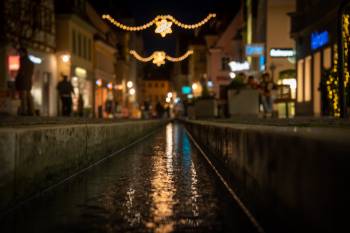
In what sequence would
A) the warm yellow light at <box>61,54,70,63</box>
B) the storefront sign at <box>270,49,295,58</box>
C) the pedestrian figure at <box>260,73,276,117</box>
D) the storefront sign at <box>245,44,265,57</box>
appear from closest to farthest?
the pedestrian figure at <box>260,73,276,117</box> → the storefront sign at <box>270,49,295,58</box> → the warm yellow light at <box>61,54,70,63</box> → the storefront sign at <box>245,44,265,57</box>

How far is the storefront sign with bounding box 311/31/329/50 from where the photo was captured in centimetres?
2828

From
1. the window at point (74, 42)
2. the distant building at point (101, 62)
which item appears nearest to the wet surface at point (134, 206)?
the window at point (74, 42)

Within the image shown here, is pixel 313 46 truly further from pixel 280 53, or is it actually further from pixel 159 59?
pixel 280 53

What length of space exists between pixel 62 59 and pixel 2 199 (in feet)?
134

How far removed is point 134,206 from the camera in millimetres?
6430

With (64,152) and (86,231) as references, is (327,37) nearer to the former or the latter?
(64,152)

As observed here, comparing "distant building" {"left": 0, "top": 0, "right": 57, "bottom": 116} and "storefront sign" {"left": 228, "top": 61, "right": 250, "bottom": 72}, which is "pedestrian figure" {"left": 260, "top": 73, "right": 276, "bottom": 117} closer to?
"distant building" {"left": 0, "top": 0, "right": 57, "bottom": 116}

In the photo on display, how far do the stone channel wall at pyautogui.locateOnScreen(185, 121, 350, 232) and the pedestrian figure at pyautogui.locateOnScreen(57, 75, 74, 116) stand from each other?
58.2 feet

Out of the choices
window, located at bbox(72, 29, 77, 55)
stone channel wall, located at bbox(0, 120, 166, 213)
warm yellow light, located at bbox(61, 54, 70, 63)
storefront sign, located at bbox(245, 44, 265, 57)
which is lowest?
stone channel wall, located at bbox(0, 120, 166, 213)

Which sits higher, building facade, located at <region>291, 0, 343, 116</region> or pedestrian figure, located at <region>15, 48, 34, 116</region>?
building facade, located at <region>291, 0, 343, 116</region>

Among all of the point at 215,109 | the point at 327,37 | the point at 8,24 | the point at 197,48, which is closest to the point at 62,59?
the point at 215,109

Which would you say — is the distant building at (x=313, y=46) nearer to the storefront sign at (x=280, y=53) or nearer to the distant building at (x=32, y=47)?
the storefront sign at (x=280, y=53)

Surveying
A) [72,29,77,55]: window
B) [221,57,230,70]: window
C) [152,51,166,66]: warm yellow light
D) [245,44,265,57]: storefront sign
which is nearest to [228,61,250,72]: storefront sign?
[245,44,265,57]: storefront sign

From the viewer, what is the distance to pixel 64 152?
898cm
